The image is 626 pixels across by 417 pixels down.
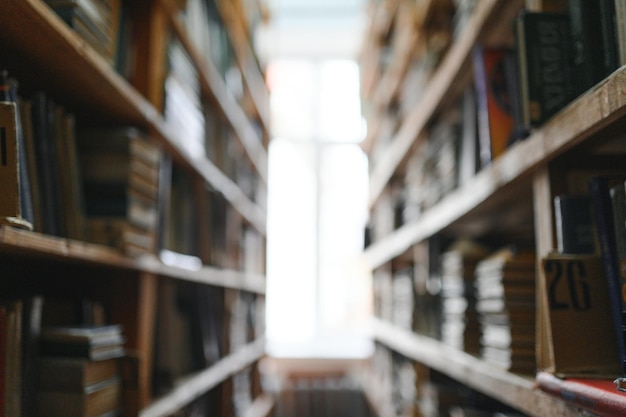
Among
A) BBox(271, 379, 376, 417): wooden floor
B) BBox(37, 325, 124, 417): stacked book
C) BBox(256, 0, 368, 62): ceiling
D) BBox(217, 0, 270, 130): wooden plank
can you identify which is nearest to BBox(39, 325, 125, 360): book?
BBox(37, 325, 124, 417): stacked book

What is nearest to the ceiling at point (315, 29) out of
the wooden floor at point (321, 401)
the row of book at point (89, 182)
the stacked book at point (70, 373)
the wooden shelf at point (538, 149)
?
the wooden floor at point (321, 401)

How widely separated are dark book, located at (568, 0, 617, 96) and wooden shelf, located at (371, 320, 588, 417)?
0.49 m

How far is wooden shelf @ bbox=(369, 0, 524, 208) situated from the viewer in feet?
3.94

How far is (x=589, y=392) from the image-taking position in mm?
734

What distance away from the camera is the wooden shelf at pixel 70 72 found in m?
0.89

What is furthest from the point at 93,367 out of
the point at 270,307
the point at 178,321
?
the point at 270,307

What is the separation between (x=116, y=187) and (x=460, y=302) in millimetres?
927

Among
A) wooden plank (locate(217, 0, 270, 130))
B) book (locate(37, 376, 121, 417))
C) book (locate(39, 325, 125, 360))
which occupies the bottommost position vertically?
book (locate(37, 376, 121, 417))

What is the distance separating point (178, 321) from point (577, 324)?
1.29 meters

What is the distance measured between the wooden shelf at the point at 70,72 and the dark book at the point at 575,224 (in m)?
0.86

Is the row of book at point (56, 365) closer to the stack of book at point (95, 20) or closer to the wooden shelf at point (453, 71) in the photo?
the stack of book at point (95, 20)

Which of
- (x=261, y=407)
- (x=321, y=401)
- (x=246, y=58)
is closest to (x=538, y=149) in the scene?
(x=246, y=58)

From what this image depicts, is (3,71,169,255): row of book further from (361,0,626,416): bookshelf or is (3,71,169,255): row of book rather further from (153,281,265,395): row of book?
(361,0,626,416): bookshelf

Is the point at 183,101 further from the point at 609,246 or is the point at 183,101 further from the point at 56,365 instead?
the point at 609,246
